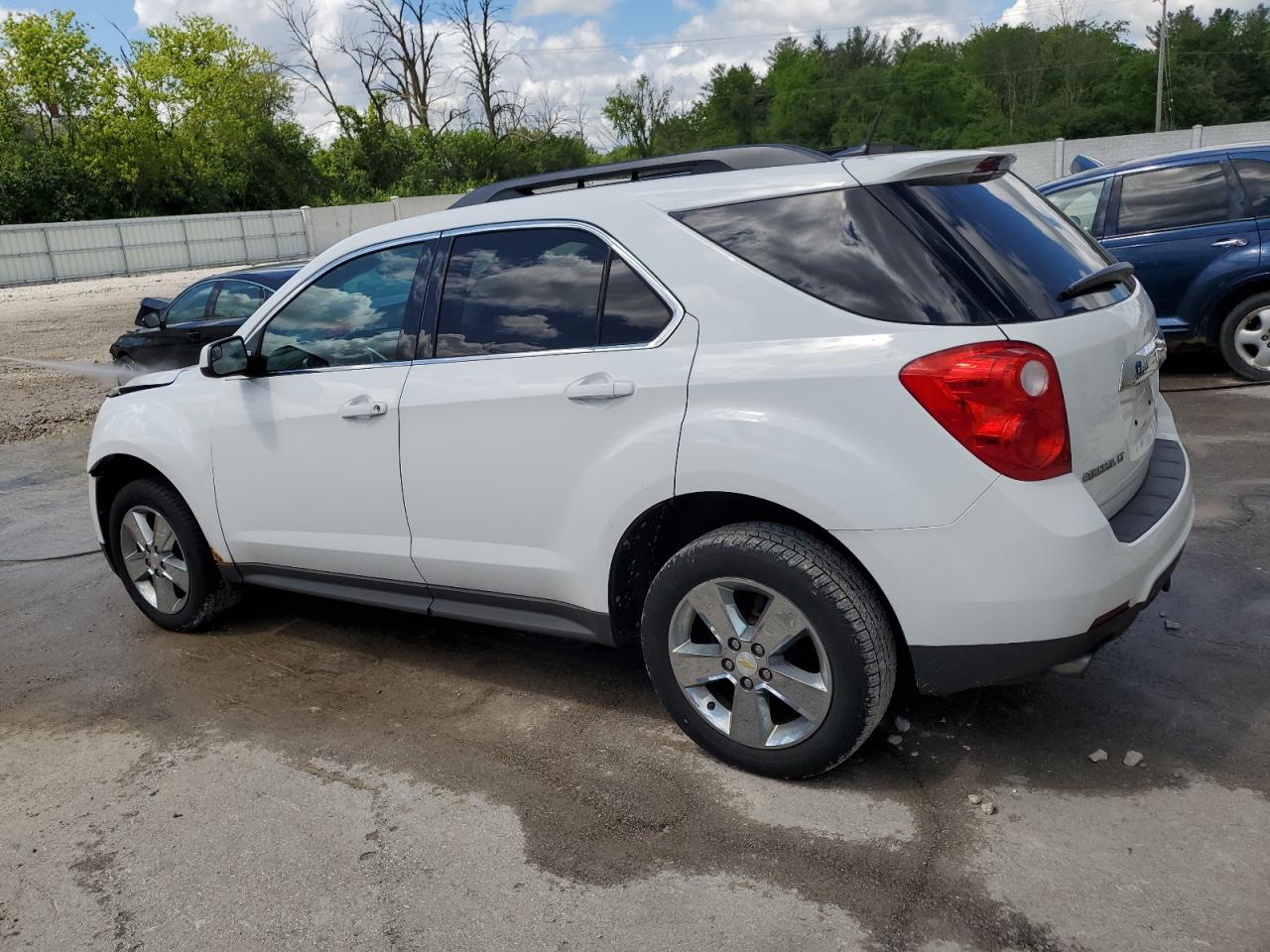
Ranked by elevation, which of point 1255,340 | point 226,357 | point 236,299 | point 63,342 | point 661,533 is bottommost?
point 63,342

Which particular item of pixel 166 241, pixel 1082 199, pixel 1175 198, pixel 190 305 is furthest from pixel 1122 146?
pixel 166 241

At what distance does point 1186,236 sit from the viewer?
806 centimetres

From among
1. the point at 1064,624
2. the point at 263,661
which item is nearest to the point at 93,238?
the point at 263,661

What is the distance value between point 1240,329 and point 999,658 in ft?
21.5

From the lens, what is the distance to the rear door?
791 centimetres

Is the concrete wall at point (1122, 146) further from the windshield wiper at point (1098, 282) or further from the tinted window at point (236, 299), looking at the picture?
the windshield wiper at point (1098, 282)

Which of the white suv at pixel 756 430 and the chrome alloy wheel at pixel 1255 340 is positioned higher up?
the white suv at pixel 756 430

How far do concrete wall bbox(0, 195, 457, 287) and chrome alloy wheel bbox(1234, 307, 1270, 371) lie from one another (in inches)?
1176

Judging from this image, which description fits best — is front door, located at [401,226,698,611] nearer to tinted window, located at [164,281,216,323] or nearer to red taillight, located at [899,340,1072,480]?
red taillight, located at [899,340,1072,480]

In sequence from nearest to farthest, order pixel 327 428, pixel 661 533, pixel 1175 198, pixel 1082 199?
1. pixel 661 533
2. pixel 327 428
3. pixel 1175 198
4. pixel 1082 199

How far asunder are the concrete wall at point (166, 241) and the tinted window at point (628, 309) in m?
32.6

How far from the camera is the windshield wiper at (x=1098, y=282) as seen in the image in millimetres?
3035

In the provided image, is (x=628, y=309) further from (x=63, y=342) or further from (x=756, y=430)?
(x=63, y=342)

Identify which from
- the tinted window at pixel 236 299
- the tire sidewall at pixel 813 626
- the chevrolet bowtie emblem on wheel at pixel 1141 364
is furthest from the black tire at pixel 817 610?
the tinted window at pixel 236 299
